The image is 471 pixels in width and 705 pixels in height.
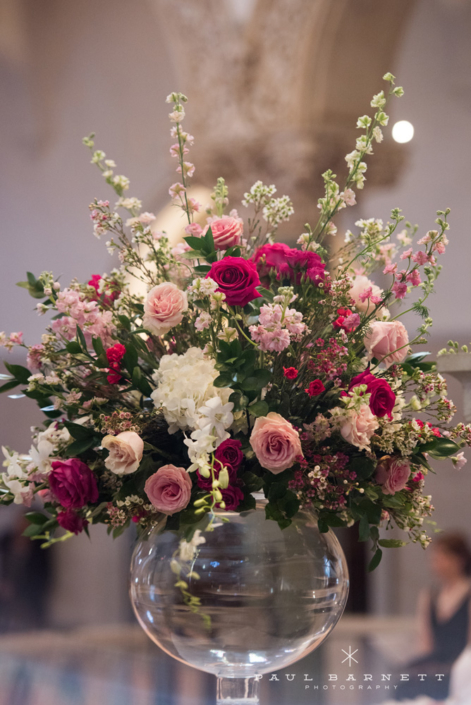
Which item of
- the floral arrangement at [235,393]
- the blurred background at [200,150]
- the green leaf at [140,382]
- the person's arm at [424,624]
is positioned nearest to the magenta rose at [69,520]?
the floral arrangement at [235,393]

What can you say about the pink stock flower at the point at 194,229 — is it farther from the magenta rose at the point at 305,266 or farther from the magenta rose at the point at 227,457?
the magenta rose at the point at 227,457

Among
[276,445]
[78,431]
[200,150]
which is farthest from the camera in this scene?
[200,150]

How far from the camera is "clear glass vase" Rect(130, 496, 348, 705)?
950mm

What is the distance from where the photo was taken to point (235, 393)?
95 centimetres

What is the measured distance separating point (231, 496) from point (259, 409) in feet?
0.43

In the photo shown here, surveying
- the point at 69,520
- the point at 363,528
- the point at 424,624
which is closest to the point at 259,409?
the point at 363,528

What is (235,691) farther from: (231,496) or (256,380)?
(256,380)

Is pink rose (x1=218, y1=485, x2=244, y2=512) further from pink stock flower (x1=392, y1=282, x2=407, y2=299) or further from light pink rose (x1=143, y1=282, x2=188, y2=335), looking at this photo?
pink stock flower (x1=392, y1=282, x2=407, y2=299)

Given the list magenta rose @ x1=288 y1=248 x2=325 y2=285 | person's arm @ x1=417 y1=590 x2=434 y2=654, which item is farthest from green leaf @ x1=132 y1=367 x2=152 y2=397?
person's arm @ x1=417 y1=590 x2=434 y2=654

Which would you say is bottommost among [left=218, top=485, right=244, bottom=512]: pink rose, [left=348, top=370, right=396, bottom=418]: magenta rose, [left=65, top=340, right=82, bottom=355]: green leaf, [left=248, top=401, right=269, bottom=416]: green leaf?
[left=218, top=485, right=244, bottom=512]: pink rose

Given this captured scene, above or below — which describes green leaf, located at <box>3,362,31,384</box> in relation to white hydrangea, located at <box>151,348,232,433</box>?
above

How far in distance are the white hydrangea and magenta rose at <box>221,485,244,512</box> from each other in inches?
4.0

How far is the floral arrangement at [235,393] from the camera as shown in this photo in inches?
36.8

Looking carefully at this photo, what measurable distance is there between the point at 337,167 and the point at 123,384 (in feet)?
10.4
